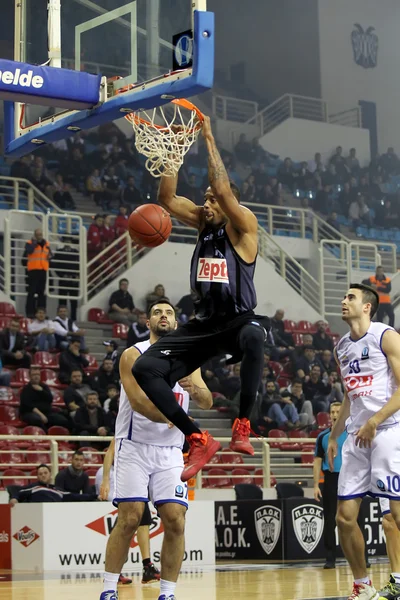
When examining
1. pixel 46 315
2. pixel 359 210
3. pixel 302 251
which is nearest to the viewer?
pixel 46 315

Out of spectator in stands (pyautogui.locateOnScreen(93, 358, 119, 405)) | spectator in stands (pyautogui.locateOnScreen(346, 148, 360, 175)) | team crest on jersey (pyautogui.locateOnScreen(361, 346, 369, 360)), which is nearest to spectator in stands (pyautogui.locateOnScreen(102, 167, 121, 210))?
spectator in stands (pyautogui.locateOnScreen(93, 358, 119, 405))

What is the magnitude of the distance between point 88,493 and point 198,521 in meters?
1.67

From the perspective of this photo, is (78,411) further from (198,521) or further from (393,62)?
(393,62)

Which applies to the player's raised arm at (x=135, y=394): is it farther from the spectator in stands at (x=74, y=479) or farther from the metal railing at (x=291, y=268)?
the metal railing at (x=291, y=268)

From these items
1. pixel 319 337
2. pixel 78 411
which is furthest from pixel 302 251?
pixel 78 411

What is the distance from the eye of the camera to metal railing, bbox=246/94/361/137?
30234 mm

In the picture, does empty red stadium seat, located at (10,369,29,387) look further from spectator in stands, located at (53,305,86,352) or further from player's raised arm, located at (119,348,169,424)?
player's raised arm, located at (119,348,169,424)

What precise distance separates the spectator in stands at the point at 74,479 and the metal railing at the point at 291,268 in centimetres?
1107

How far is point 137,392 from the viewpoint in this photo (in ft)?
26.5

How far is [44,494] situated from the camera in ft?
44.6

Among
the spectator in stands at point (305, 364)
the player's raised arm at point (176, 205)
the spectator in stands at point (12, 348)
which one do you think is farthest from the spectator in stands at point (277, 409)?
the player's raised arm at point (176, 205)

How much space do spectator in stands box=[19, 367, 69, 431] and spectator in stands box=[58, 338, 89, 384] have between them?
151cm

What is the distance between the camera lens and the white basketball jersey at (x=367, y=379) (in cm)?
809

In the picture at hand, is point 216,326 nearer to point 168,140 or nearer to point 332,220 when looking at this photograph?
point 168,140
